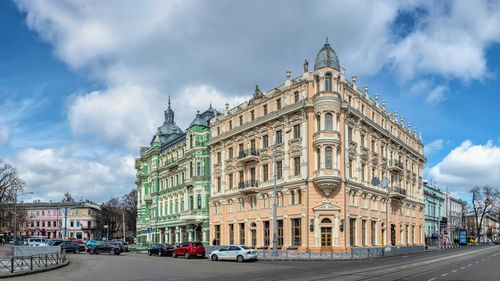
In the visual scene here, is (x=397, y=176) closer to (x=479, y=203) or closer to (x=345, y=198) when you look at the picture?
(x=345, y=198)

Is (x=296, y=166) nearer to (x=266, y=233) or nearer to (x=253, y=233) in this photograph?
(x=266, y=233)

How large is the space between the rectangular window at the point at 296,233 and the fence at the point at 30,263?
72.2 ft

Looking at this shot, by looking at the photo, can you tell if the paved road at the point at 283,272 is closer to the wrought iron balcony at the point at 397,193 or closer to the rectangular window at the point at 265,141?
the rectangular window at the point at 265,141

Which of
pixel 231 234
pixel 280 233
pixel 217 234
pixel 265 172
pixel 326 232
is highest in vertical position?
pixel 265 172

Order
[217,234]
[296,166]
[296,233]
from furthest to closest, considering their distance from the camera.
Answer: [217,234], [296,166], [296,233]

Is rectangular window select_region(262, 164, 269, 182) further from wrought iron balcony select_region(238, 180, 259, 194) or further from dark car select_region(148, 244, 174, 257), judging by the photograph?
dark car select_region(148, 244, 174, 257)

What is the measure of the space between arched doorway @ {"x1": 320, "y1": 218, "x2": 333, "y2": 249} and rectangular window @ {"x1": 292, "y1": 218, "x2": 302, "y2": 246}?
2.41m

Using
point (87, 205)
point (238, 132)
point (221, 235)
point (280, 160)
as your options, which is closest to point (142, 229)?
point (221, 235)

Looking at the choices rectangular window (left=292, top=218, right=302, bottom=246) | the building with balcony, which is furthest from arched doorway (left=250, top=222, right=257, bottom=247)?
the building with balcony

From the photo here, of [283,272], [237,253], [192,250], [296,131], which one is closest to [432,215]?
[296,131]

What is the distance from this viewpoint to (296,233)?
47.1 metres

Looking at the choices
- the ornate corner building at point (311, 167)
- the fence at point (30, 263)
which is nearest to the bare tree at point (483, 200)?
the ornate corner building at point (311, 167)

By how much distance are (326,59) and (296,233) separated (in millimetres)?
17705

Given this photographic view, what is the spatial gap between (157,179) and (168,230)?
31.9 ft
